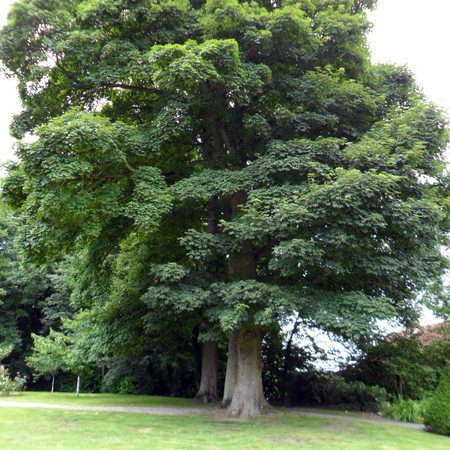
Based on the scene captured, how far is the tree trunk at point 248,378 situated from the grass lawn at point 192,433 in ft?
1.77

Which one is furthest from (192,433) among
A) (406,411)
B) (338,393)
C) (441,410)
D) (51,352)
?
(51,352)

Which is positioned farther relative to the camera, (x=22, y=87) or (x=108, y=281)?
(x=108, y=281)

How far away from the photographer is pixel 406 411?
1348 cm

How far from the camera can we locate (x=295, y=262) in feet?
31.3

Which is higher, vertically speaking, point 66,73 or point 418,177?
point 66,73

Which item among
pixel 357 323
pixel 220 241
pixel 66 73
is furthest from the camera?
pixel 66 73

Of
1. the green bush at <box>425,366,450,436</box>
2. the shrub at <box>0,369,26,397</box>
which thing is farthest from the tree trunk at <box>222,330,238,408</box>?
the shrub at <box>0,369,26,397</box>

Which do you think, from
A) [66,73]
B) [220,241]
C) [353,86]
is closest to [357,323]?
[220,241]

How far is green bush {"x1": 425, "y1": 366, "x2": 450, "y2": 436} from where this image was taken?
10.3m

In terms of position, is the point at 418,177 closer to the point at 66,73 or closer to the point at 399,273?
the point at 399,273

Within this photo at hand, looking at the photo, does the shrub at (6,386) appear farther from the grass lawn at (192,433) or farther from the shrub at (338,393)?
the shrub at (338,393)

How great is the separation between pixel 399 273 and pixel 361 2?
348 inches

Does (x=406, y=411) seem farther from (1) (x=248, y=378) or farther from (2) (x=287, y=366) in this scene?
(1) (x=248, y=378)

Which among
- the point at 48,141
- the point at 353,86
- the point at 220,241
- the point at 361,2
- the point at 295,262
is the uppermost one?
the point at 361,2
